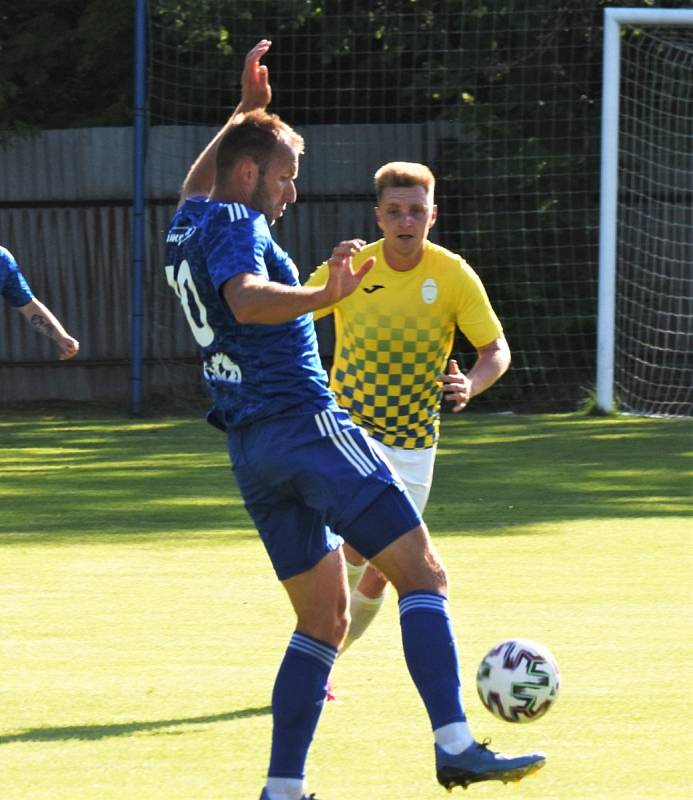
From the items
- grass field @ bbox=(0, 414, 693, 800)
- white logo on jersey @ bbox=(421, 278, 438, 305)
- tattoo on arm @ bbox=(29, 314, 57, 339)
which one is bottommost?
grass field @ bbox=(0, 414, 693, 800)

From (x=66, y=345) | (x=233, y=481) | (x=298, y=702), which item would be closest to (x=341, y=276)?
(x=298, y=702)

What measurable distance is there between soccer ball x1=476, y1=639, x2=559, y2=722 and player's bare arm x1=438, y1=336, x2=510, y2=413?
2.58 feet

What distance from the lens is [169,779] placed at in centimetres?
500

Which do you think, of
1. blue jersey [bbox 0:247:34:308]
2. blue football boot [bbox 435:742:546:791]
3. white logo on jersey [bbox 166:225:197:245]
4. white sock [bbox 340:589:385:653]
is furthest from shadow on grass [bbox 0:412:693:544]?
blue football boot [bbox 435:742:546:791]

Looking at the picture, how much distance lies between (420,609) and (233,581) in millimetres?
4070

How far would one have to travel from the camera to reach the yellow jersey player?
6438 mm

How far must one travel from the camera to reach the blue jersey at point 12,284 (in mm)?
11085

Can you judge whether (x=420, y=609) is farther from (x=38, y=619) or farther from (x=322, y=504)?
(x=38, y=619)

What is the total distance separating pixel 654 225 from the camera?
18766 millimetres

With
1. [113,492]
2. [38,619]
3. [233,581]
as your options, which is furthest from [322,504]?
[113,492]

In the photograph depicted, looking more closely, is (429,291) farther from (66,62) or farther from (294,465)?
(66,62)

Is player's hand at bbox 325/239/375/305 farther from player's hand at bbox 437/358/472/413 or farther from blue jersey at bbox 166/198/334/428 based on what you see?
player's hand at bbox 437/358/472/413

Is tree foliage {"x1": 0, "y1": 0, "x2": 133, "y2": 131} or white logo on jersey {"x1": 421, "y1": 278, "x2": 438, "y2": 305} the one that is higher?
tree foliage {"x1": 0, "y1": 0, "x2": 133, "y2": 131}

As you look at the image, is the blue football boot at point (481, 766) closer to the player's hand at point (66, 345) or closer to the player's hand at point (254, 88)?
the player's hand at point (254, 88)
